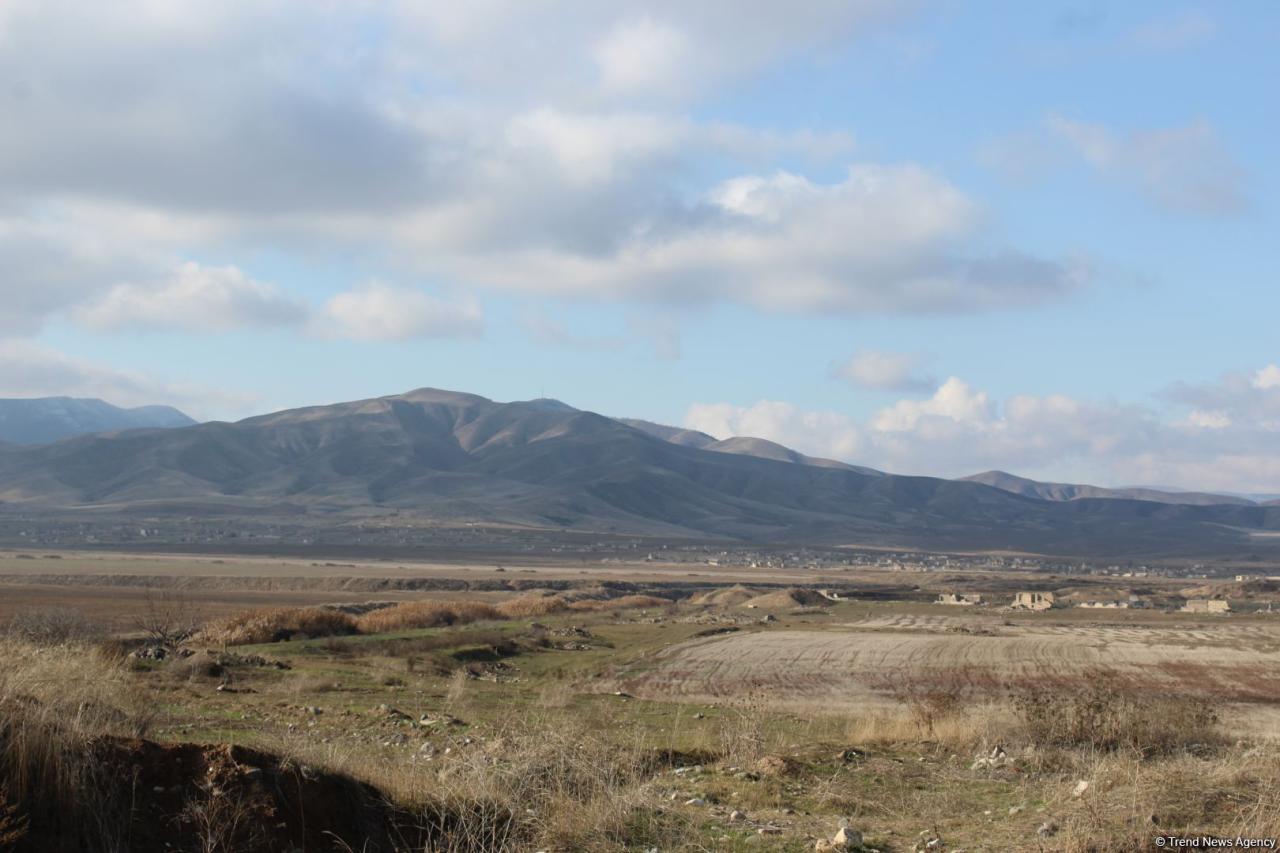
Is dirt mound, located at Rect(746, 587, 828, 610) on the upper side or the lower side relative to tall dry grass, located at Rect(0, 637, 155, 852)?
lower

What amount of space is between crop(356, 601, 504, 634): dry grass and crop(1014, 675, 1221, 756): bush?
1395 inches

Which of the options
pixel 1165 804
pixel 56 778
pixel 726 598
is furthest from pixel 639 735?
pixel 726 598

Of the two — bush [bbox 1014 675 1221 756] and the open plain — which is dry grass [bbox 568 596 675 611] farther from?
bush [bbox 1014 675 1221 756]

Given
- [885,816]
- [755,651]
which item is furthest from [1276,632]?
[885,816]

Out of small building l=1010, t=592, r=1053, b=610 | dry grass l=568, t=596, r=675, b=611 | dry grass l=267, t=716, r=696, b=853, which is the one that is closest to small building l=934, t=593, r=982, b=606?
small building l=1010, t=592, r=1053, b=610

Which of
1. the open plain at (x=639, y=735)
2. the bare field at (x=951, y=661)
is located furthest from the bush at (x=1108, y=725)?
the bare field at (x=951, y=661)

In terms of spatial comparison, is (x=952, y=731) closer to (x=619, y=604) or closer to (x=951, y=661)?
(x=951, y=661)

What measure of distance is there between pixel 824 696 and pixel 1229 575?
165 metres

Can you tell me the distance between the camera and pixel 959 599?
93812 mm

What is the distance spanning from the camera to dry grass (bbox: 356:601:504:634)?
4988cm

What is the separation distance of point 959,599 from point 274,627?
66.7 m

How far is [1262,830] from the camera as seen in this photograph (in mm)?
9125

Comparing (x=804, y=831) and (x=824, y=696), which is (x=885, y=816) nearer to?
(x=804, y=831)

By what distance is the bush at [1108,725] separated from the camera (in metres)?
15.9
